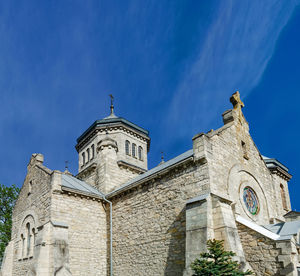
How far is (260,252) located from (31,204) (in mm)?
13633

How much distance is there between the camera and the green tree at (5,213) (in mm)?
28266

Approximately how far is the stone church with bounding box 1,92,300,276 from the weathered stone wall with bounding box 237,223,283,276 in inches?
1.5

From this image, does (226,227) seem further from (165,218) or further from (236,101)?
(236,101)

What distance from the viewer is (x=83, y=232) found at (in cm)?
1778

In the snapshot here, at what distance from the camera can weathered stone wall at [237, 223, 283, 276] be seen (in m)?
12.1

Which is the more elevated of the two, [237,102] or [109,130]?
[109,130]

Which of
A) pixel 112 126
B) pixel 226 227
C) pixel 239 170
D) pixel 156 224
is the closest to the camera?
pixel 226 227

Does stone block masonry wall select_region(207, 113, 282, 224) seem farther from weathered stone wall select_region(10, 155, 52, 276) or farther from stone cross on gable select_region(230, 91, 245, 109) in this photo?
weathered stone wall select_region(10, 155, 52, 276)

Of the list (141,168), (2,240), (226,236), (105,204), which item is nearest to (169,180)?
(226,236)

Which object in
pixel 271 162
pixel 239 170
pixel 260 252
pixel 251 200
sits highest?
pixel 271 162

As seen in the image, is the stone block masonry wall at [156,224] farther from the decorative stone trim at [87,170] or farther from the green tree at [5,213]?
the green tree at [5,213]

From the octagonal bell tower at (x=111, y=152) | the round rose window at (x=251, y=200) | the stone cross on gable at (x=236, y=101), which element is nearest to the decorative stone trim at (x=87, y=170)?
the octagonal bell tower at (x=111, y=152)

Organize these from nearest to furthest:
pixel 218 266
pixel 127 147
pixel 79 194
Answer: pixel 218 266 → pixel 79 194 → pixel 127 147

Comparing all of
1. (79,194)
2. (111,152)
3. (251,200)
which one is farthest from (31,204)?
(251,200)
